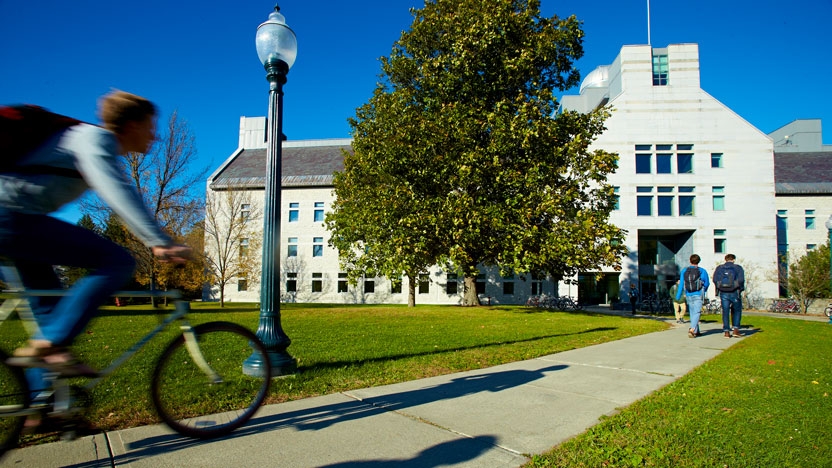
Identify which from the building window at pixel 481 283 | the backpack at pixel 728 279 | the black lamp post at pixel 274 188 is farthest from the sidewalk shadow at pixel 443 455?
the building window at pixel 481 283

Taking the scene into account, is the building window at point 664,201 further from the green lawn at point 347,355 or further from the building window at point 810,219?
the green lawn at point 347,355

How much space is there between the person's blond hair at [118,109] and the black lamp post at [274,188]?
256 cm

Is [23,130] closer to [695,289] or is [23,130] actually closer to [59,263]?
[59,263]

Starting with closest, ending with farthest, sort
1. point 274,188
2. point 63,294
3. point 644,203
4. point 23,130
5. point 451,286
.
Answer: point 23,130 → point 63,294 → point 274,188 → point 644,203 → point 451,286

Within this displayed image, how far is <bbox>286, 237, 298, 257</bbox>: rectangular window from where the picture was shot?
40375 mm

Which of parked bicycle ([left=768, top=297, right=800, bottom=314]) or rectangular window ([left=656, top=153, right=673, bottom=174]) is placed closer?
parked bicycle ([left=768, top=297, right=800, bottom=314])

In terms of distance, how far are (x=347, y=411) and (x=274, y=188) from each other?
9.50 feet

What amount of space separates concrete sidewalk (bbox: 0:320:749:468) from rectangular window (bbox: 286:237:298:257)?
120 ft

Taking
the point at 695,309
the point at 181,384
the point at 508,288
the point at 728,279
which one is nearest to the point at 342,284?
the point at 508,288

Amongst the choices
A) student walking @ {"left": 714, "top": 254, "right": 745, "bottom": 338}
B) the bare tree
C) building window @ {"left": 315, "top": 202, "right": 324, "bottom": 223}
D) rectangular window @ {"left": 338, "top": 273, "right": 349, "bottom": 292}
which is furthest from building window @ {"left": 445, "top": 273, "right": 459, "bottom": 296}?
student walking @ {"left": 714, "top": 254, "right": 745, "bottom": 338}

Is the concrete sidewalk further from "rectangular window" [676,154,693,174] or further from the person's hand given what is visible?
"rectangular window" [676,154,693,174]

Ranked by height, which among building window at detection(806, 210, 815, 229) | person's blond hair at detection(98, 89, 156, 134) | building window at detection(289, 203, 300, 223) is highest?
building window at detection(289, 203, 300, 223)

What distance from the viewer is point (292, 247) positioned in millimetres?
40500

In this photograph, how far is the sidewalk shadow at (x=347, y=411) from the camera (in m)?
2.94
